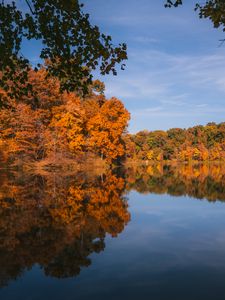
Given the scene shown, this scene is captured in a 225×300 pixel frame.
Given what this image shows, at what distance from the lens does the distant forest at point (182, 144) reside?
121 metres

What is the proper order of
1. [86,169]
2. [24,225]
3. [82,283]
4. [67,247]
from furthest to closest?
1. [86,169]
2. [24,225]
3. [67,247]
4. [82,283]

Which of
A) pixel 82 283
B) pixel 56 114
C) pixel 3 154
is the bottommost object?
pixel 82 283

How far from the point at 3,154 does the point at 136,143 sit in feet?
282

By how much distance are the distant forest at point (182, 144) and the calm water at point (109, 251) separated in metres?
101

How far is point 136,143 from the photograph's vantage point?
399 ft

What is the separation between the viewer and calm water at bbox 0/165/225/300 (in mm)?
6434

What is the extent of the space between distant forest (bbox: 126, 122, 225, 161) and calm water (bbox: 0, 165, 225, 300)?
331 ft

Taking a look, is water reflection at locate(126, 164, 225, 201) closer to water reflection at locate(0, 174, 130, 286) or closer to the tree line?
water reflection at locate(0, 174, 130, 286)

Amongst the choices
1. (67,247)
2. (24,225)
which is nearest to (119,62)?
(67,247)

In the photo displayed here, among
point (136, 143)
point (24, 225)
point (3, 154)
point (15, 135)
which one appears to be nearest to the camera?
point (24, 225)

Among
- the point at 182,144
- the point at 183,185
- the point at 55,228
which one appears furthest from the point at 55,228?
the point at 182,144

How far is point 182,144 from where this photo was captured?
12781 centimetres

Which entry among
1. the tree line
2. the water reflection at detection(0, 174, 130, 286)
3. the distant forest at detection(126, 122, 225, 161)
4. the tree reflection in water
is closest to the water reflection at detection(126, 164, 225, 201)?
the tree reflection in water

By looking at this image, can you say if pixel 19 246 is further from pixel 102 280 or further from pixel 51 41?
pixel 51 41
